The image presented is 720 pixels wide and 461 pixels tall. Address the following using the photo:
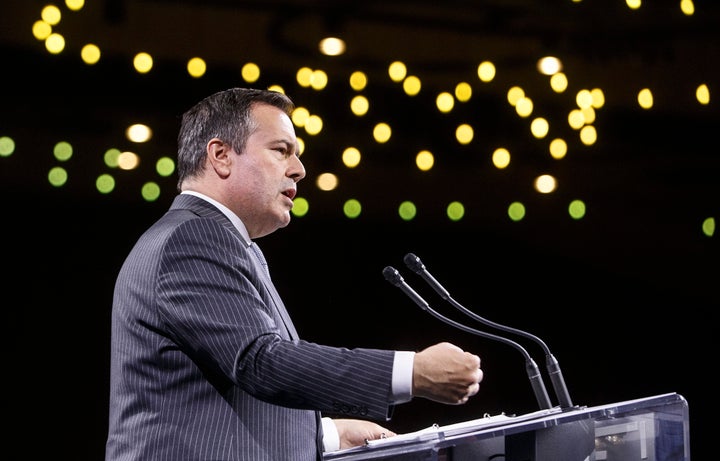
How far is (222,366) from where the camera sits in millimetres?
1433

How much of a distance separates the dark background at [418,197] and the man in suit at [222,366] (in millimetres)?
1497

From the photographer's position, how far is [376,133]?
3545 millimetres

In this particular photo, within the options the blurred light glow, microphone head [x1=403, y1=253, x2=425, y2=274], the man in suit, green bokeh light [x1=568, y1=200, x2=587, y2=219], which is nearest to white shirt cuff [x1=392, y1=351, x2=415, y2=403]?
the man in suit

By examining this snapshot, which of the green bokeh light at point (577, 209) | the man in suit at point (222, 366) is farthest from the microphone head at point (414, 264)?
the green bokeh light at point (577, 209)

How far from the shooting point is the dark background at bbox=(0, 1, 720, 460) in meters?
3.08

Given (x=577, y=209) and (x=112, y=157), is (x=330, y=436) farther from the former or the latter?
(x=577, y=209)

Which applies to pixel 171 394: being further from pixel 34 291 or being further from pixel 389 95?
pixel 389 95

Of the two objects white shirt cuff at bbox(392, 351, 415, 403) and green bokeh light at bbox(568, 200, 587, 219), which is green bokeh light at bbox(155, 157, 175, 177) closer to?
green bokeh light at bbox(568, 200, 587, 219)

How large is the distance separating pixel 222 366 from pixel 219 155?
548mm

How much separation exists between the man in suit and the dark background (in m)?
1.50

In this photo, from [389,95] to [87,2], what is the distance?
1.16m

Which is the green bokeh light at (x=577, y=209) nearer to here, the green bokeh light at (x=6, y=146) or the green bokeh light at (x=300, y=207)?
the green bokeh light at (x=300, y=207)

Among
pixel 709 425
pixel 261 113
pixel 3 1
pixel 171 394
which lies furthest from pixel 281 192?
pixel 709 425

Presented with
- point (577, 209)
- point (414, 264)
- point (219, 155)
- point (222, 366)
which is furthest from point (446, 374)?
point (577, 209)
